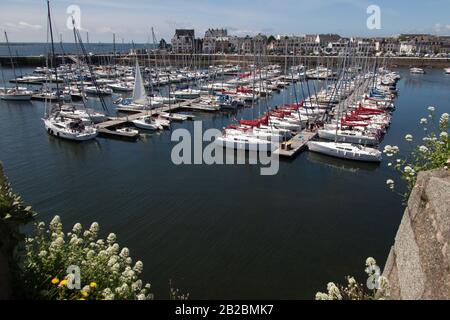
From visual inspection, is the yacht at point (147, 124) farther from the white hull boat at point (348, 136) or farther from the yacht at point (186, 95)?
the yacht at point (186, 95)

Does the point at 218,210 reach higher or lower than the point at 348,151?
lower

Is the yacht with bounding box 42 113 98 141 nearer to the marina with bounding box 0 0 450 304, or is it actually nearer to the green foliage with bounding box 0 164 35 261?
the marina with bounding box 0 0 450 304

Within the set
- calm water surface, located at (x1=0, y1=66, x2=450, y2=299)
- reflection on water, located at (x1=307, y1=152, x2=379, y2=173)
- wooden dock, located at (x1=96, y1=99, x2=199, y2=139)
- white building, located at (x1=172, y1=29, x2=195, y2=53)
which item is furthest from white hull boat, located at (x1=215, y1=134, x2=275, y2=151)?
white building, located at (x1=172, y1=29, x2=195, y2=53)

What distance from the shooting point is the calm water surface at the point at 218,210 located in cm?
1689

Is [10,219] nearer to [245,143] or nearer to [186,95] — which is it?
[245,143]

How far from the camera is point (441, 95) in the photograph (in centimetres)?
7325

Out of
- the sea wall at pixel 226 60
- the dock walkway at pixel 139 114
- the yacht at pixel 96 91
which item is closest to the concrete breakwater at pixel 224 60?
the sea wall at pixel 226 60

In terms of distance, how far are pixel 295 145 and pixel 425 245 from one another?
30175 mm

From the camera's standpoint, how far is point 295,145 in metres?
36.6

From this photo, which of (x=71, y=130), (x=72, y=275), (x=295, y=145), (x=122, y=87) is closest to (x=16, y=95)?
(x=122, y=87)

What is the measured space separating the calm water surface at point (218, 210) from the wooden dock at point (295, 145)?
937mm

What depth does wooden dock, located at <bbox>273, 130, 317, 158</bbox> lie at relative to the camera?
1337 inches

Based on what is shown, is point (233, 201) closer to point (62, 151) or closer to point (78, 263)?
point (78, 263)

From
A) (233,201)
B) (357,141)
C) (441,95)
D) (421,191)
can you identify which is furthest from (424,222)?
(441,95)
